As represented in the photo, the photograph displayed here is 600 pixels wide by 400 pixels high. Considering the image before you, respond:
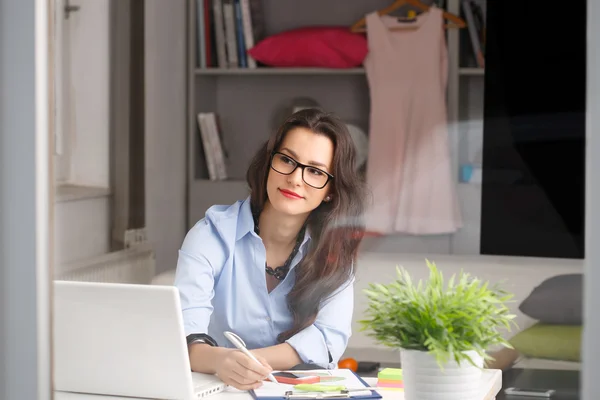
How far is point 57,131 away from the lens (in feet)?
4.83

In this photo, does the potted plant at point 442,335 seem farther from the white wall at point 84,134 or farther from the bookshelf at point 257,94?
the white wall at point 84,134

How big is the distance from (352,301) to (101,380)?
0.53 meters

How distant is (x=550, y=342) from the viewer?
1.44 meters

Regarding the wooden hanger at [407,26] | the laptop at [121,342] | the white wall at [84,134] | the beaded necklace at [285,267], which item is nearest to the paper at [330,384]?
the laptop at [121,342]

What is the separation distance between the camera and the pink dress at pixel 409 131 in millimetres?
1628

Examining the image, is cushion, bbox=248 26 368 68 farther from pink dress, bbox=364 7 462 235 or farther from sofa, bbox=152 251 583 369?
sofa, bbox=152 251 583 369

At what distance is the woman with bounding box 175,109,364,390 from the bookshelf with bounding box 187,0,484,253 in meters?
0.03

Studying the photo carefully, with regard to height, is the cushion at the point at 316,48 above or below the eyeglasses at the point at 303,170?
above

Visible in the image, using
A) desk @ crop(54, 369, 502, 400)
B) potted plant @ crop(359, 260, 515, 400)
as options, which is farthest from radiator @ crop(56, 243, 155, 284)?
potted plant @ crop(359, 260, 515, 400)

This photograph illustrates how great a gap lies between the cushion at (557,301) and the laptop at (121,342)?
638mm

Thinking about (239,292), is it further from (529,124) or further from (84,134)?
(529,124)

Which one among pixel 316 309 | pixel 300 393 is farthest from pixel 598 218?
pixel 316 309

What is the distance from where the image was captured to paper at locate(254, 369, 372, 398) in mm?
1497

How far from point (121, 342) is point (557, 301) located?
0.80 metres
